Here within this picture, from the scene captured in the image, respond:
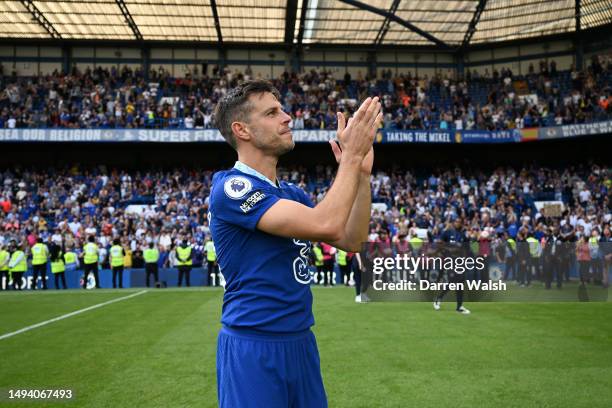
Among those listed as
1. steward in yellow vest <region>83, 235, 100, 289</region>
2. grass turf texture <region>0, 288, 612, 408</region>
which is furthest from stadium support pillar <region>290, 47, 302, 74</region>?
grass turf texture <region>0, 288, 612, 408</region>

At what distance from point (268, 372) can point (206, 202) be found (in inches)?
1098

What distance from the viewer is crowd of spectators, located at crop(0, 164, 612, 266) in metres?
25.5

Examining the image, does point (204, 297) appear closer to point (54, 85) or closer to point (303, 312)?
point (303, 312)

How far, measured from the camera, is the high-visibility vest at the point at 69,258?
2189cm

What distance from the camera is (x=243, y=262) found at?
2.51 meters

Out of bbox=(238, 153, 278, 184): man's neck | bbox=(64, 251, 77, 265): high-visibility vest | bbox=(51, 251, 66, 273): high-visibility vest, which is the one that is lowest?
bbox=(51, 251, 66, 273): high-visibility vest

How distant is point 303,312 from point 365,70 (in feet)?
133

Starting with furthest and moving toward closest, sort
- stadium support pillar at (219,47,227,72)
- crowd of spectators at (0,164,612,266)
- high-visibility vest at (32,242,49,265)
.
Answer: stadium support pillar at (219,47,227,72) → crowd of spectators at (0,164,612,266) → high-visibility vest at (32,242,49,265)

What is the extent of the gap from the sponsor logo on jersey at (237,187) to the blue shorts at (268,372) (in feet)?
→ 2.18

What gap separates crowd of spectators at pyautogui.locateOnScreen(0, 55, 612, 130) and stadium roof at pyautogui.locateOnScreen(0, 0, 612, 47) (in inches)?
107

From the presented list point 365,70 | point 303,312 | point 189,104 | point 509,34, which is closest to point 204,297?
point 303,312

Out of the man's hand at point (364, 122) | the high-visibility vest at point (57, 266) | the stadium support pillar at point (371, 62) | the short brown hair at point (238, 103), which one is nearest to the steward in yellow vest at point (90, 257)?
the high-visibility vest at point (57, 266)

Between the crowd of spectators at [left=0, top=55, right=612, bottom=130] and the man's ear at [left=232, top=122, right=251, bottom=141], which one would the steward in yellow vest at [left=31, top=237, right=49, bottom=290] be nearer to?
the crowd of spectators at [left=0, top=55, right=612, bottom=130]

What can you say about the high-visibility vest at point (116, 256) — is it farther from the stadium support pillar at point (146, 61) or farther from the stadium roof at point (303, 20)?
the stadium support pillar at point (146, 61)
